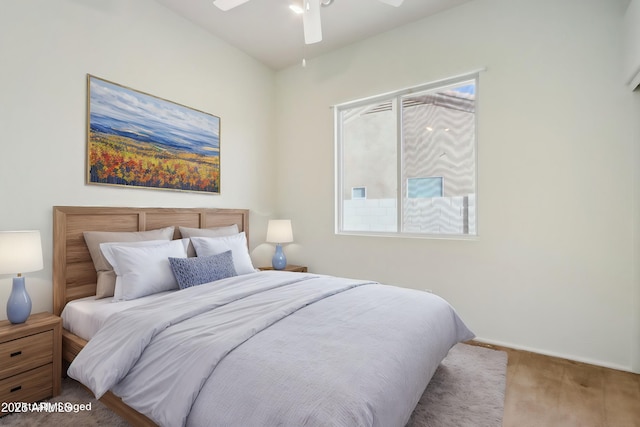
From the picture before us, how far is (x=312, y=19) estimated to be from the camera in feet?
7.51

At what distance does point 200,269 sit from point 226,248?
497mm

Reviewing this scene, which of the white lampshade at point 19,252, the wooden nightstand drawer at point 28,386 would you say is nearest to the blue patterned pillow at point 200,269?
the white lampshade at point 19,252

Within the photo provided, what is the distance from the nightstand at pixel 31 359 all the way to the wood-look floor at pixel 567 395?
8.71ft

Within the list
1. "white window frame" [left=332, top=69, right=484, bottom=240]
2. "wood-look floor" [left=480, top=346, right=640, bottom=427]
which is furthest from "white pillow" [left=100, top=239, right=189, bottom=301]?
"wood-look floor" [left=480, top=346, right=640, bottom=427]

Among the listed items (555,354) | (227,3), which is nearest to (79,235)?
(227,3)

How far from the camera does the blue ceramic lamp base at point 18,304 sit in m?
1.93

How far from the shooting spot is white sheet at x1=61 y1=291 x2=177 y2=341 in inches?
78.3

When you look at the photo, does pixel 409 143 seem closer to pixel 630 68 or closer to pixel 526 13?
pixel 526 13

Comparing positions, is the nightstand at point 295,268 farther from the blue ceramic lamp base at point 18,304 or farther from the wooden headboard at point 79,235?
the blue ceramic lamp base at point 18,304

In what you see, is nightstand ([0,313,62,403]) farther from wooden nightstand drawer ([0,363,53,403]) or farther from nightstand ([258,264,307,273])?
nightstand ([258,264,307,273])

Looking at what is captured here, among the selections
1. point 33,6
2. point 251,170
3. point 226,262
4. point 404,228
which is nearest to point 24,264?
point 226,262

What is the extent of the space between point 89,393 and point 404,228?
288cm

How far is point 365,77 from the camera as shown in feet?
11.7

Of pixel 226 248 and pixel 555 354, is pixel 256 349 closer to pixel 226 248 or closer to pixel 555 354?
pixel 226 248
